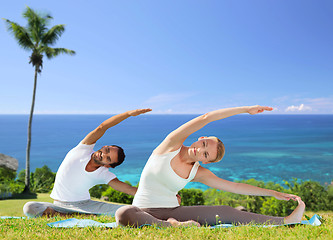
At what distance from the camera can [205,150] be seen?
3367 millimetres

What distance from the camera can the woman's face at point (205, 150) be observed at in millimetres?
3361

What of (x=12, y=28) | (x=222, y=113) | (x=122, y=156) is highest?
(x=12, y=28)

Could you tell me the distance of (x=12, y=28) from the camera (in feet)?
53.6

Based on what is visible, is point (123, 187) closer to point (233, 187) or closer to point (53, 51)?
point (233, 187)

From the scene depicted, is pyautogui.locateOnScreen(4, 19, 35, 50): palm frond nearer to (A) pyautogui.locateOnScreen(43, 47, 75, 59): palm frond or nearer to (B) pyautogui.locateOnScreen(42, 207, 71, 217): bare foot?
(A) pyautogui.locateOnScreen(43, 47, 75, 59): palm frond

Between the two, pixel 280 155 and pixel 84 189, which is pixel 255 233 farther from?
pixel 280 155

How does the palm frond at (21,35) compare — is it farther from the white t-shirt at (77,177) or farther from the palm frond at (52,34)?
the white t-shirt at (77,177)

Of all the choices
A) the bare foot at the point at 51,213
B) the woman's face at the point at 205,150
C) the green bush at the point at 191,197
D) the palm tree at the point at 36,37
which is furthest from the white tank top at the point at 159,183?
the palm tree at the point at 36,37

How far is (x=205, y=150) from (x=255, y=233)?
3.34ft

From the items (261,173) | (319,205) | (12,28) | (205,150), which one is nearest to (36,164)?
(261,173)

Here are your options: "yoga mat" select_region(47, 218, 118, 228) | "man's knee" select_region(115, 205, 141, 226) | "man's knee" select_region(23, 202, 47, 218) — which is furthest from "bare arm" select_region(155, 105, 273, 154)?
"man's knee" select_region(23, 202, 47, 218)

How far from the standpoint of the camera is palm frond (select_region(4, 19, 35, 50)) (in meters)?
16.3

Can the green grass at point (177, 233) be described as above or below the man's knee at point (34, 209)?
above

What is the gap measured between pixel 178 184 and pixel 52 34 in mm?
16597
